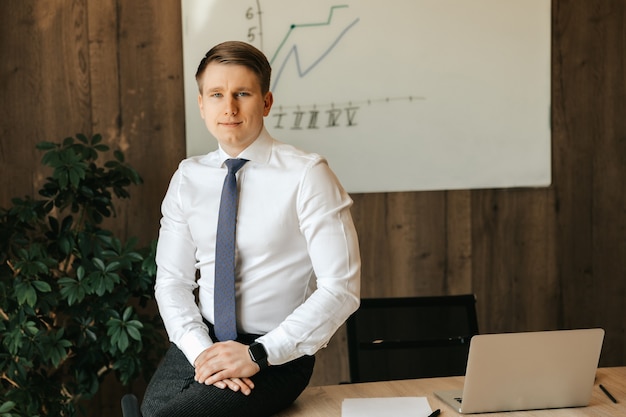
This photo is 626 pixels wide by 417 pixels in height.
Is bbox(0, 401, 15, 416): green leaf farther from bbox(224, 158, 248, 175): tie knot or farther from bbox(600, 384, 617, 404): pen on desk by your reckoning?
bbox(600, 384, 617, 404): pen on desk

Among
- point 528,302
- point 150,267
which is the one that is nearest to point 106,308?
point 150,267

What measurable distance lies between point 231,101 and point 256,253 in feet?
1.26

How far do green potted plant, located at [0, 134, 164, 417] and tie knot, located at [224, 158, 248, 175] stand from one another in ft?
2.65

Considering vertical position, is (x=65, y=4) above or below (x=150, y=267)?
above

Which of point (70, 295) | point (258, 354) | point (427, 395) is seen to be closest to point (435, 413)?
point (427, 395)

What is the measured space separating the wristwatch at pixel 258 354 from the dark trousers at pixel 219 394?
34 mm

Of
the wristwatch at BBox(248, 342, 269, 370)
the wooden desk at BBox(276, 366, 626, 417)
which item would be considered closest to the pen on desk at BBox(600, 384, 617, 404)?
the wooden desk at BBox(276, 366, 626, 417)

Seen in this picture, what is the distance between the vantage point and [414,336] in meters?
2.47

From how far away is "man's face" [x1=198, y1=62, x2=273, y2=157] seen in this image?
1938 millimetres

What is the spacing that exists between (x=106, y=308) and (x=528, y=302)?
5.95 ft

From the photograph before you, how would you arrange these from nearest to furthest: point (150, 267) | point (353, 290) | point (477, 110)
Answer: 1. point (353, 290)
2. point (150, 267)
3. point (477, 110)

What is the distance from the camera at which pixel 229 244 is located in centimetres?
195

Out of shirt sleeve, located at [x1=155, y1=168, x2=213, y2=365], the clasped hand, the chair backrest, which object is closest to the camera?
the clasped hand

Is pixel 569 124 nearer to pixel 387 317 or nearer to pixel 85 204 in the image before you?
pixel 387 317
